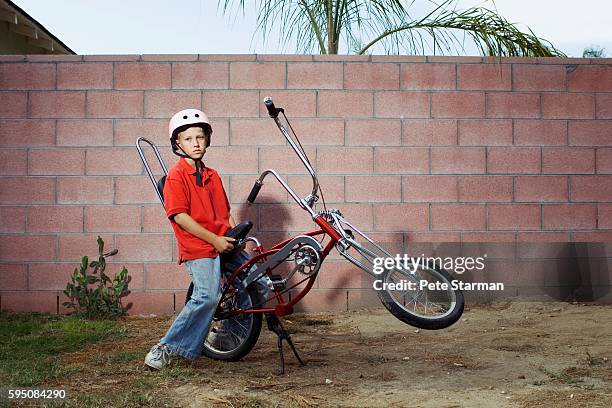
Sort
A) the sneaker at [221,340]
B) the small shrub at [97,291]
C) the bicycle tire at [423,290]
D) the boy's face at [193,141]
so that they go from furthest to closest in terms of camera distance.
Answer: the small shrub at [97,291] < the sneaker at [221,340] < the boy's face at [193,141] < the bicycle tire at [423,290]

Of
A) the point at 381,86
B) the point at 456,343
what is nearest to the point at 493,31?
the point at 381,86

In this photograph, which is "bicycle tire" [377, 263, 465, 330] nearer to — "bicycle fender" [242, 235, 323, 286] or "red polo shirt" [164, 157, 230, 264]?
"bicycle fender" [242, 235, 323, 286]

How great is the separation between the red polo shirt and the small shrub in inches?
87.4

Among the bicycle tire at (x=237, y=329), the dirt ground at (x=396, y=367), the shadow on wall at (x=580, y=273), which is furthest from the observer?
the shadow on wall at (x=580, y=273)

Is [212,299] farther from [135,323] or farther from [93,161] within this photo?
[93,161]

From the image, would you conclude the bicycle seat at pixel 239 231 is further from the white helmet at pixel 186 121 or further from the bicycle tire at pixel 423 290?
the bicycle tire at pixel 423 290

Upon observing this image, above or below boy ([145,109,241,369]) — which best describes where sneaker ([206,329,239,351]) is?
below

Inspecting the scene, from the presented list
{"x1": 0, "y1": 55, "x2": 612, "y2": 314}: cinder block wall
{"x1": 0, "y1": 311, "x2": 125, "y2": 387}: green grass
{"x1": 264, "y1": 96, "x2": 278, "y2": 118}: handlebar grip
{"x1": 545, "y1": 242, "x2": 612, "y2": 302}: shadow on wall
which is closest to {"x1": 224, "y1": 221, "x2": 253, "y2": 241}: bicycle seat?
{"x1": 264, "y1": 96, "x2": 278, "y2": 118}: handlebar grip

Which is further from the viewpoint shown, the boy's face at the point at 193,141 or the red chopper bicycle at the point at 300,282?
the boy's face at the point at 193,141

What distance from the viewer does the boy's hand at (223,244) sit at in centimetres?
445

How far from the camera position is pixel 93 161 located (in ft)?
21.9

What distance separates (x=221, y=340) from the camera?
494 centimetres

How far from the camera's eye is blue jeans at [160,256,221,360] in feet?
14.6

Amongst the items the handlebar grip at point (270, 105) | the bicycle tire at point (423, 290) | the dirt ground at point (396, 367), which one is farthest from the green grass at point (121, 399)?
the handlebar grip at point (270, 105)
